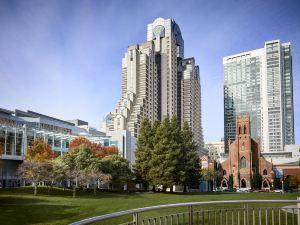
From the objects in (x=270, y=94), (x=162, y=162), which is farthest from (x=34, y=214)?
(x=270, y=94)

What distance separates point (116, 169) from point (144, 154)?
6.59 metres

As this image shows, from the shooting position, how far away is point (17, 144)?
66.0 meters

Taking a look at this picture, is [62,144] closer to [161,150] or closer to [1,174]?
[1,174]

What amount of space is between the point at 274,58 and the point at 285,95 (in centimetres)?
2036

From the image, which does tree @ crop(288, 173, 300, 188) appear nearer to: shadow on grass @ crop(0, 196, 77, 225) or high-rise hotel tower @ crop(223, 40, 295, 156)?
shadow on grass @ crop(0, 196, 77, 225)

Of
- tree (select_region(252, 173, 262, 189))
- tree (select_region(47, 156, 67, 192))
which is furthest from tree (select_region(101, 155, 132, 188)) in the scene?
tree (select_region(252, 173, 262, 189))

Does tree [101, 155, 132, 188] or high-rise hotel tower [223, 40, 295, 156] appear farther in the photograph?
high-rise hotel tower [223, 40, 295, 156]

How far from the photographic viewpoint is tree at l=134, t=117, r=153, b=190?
56.3 metres

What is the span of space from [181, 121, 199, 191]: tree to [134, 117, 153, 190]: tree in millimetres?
5900

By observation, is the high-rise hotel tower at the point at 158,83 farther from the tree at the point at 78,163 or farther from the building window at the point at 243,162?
the tree at the point at 78,163

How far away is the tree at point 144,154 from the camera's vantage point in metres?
56.3

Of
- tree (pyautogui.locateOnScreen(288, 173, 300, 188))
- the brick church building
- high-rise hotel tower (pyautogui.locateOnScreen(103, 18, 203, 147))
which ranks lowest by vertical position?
tree (pyautogui.locateOnScreen(288, 173, 300, 188))

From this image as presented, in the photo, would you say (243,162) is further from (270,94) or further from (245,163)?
(270,94)

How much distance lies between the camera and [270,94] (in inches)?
7293
